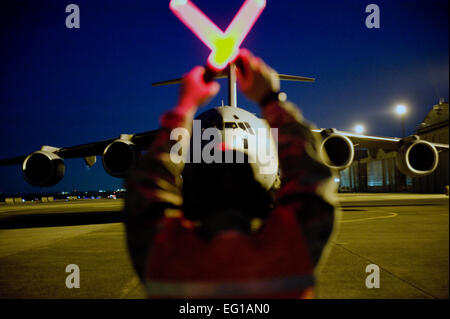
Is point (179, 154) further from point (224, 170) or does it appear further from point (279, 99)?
point (279, 99)

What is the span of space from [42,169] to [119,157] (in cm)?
313

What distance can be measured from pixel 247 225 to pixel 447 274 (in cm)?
421

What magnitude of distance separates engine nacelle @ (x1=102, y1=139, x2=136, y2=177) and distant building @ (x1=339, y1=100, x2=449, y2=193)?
18.9 metres

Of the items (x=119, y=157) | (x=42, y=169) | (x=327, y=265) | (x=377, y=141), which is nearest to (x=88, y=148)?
(x=42, y=169)

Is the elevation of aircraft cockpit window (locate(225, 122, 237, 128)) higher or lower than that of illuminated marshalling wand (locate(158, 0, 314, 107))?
higher

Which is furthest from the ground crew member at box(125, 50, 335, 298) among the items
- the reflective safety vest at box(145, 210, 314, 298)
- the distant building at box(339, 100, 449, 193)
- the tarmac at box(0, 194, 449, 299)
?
the distant building at box(339, 100, 449, 193)

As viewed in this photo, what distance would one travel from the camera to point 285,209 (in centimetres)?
117

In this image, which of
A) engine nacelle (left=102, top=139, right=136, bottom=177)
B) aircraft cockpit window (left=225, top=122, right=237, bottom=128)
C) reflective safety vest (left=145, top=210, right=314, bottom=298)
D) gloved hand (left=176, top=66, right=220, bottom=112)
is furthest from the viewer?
engine nacelle (left=102, top=139, right=136, bottom=177)

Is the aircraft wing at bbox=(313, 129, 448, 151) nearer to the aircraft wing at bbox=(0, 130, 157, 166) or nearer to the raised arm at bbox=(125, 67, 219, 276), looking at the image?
the aircraft wing at bbox=(0, 130, 157, 166)

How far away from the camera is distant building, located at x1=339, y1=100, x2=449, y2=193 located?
1019 inches

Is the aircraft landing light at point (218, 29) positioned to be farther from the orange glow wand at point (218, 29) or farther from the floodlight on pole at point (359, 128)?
the floodlight on pole at point (359, 128)

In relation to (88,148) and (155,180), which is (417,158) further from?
(155,180)

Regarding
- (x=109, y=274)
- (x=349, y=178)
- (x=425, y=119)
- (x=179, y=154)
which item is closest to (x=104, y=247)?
(x=109, y=274)

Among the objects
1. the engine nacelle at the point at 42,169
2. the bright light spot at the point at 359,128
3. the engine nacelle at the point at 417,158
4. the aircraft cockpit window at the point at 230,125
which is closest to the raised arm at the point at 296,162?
the aircraft cockpit window at the point at 230,125
